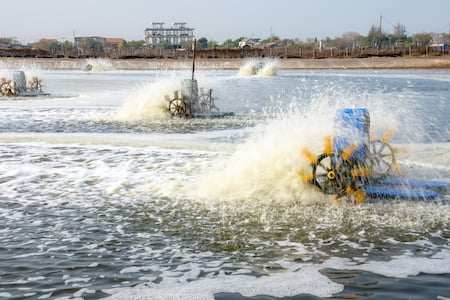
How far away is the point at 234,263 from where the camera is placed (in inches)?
253

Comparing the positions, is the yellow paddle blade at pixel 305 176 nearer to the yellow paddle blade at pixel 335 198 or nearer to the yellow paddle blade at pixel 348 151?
the yellow paddle blade at pixel 335 198

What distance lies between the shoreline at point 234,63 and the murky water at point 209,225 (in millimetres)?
65580

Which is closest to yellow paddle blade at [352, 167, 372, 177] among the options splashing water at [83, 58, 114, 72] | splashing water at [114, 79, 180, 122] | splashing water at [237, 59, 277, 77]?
splashing water at [114, 79, 180, 122]

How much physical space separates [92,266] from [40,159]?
735 cm

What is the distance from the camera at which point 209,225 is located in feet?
25.9

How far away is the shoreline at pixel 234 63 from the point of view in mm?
77562

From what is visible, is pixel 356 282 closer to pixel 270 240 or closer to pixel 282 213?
pixel 270 240

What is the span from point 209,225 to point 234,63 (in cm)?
8065

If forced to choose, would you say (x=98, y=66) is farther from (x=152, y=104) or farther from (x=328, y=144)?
(x=328, y=144)

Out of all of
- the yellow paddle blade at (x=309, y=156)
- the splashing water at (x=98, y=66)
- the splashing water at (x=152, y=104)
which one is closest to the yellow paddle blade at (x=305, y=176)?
the yellow paddle blade at (x=309, y=156)

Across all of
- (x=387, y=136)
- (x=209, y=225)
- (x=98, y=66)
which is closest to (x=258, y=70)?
(x=98, y=66)

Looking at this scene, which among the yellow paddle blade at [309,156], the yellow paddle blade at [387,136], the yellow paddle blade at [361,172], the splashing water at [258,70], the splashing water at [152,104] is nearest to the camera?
the yellow paddle blade at [361,172]

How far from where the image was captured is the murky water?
19.3 feet

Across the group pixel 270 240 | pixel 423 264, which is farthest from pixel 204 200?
pixel 423 264
